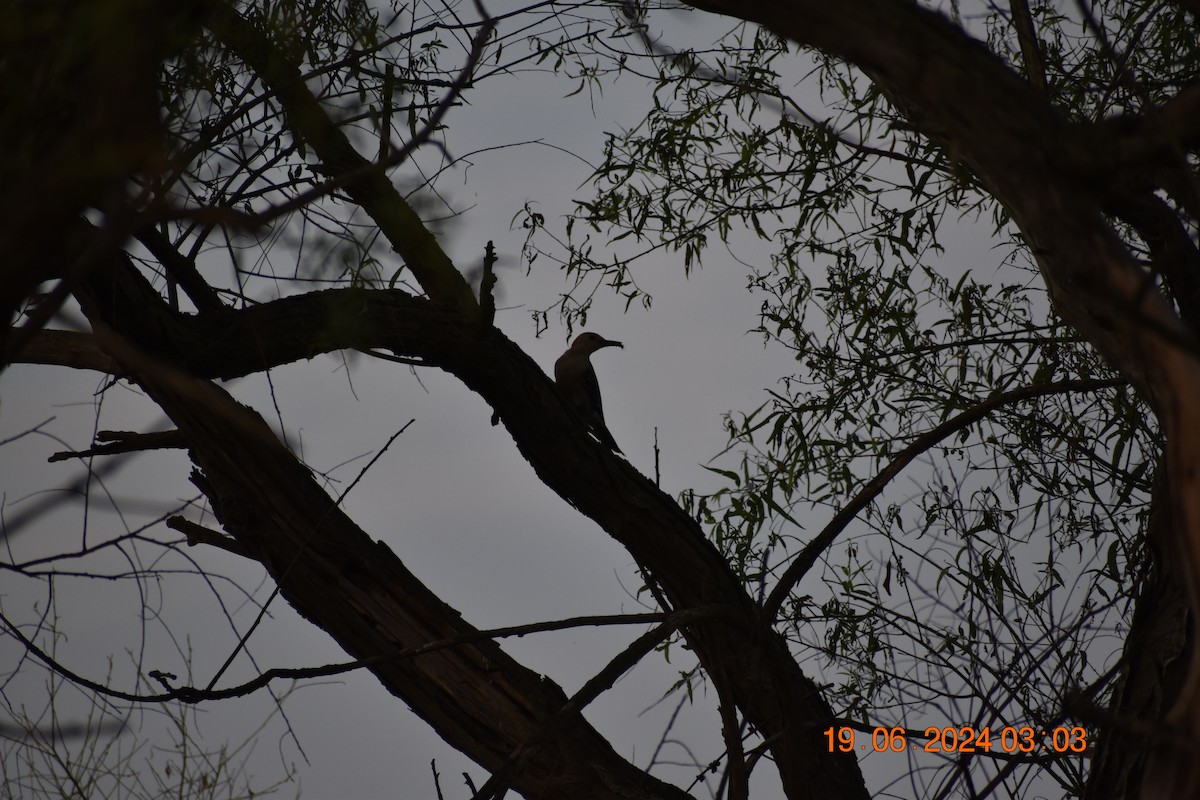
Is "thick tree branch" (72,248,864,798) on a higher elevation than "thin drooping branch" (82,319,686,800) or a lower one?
higher

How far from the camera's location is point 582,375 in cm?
682

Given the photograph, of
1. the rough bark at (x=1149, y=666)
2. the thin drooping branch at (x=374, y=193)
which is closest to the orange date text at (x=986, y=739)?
the rough bark at (x=1149, y=666)

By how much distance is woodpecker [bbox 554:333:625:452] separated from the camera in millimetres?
6719

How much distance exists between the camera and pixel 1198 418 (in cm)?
125

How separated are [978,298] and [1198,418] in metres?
3.07

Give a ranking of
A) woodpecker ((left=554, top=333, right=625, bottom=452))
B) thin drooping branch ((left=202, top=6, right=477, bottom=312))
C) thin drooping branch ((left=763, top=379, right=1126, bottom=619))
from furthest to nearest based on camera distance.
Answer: woodpecker ((left=554, top=333, right=625, bottom=452))
thin drooping branch ((left=202, top=6, right=477, bottom=312))
thin drooping branch ((left=763, top=379, right=1126, bottom=619))

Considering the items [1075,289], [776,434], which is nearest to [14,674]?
[1075,289]

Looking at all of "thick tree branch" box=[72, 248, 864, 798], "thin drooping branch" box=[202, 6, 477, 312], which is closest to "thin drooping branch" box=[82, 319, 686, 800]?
"thick tree branch" box=[72, 248, 864, 798]

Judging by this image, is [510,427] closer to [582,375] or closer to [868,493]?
[868,493]

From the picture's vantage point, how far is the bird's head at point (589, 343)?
23.1 ft

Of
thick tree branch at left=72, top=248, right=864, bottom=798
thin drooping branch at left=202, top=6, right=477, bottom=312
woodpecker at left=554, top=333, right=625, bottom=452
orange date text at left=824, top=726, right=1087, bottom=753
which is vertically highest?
woodpecker at left=554, top=333, right=625, bottom=452

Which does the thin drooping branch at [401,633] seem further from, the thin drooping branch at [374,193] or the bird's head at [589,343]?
the bird's head at [589,343]

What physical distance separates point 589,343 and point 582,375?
1.04 feet

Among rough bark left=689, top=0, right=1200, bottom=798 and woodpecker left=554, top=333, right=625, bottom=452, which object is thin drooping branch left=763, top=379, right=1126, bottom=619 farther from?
woodpecker left=554, top=333, right=625, bottom=452
